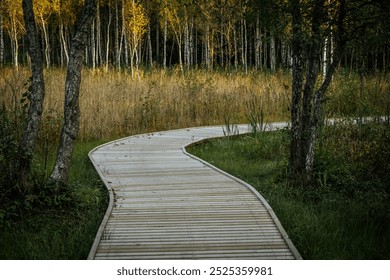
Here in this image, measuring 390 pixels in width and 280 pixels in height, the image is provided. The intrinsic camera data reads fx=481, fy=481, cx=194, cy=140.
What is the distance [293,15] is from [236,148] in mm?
4441

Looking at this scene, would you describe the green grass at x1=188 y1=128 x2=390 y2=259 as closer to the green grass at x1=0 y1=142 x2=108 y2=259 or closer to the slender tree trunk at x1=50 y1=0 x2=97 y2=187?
the green grass at x1=0 y1=142 x2=108 y2=259

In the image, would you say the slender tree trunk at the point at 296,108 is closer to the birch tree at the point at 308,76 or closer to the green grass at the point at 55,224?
the birch tree at the point at 308,76

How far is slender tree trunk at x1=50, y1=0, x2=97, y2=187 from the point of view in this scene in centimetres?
533

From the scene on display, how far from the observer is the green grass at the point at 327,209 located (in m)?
4.52

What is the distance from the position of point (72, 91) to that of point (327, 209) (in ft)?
10.7

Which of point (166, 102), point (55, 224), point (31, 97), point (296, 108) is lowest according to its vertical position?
point (55, 224)

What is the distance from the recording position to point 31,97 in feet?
17.7

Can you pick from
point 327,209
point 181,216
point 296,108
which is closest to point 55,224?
point 181,216

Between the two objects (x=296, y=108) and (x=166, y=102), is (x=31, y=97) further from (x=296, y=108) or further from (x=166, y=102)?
(x=166, y=102)

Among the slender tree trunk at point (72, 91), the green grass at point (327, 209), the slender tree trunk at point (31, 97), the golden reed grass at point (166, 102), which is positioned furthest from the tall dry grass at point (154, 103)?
the slender tree trunk at point (31, 97)

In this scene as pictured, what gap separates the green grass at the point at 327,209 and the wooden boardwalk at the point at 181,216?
12.3 inches

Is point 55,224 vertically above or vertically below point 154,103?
below
